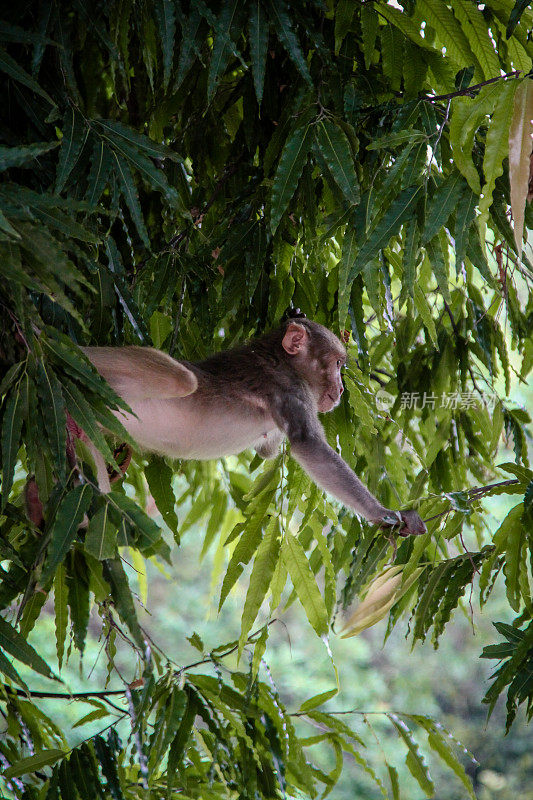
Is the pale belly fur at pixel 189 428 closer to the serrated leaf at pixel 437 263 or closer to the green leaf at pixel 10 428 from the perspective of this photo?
the green leaf at pixel 10 428

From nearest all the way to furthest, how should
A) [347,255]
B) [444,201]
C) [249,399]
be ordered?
[444,201] < [347,255] < [249,399]

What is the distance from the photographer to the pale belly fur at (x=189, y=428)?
2.67 metres

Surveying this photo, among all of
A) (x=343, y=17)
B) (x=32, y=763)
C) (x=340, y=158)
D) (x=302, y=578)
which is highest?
(x=343, y=17)

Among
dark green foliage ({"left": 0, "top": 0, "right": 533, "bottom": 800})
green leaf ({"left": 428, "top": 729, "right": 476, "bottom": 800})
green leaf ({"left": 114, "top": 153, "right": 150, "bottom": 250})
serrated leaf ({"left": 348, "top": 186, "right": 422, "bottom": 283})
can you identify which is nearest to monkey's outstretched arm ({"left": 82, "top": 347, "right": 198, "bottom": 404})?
dark green foliage ({"left": 0, "top": 0, "right": 533, "bottom": 800})

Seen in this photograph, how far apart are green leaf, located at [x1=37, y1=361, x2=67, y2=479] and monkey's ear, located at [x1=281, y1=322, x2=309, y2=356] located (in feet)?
3.81

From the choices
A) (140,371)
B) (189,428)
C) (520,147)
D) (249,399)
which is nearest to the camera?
(520,147)

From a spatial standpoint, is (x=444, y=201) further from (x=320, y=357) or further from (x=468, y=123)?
(x=320, y=357)

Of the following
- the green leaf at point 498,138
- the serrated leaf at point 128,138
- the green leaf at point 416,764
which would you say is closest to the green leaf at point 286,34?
the serrated leaf at point 128,138

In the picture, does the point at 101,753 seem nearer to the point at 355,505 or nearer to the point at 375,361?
the point at 355,505

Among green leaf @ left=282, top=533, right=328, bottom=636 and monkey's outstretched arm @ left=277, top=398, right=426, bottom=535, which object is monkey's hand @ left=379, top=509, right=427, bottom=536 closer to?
monkey's outstretched arm @ left=277, top=398, right=426, bottom=535

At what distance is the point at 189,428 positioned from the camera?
2758 mm

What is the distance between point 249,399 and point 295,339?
25 cm

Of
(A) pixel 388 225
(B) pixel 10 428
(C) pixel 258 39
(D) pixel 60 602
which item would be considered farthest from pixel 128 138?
(D) pixel 60 602

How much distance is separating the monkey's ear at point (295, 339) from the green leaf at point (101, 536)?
1.30 m
